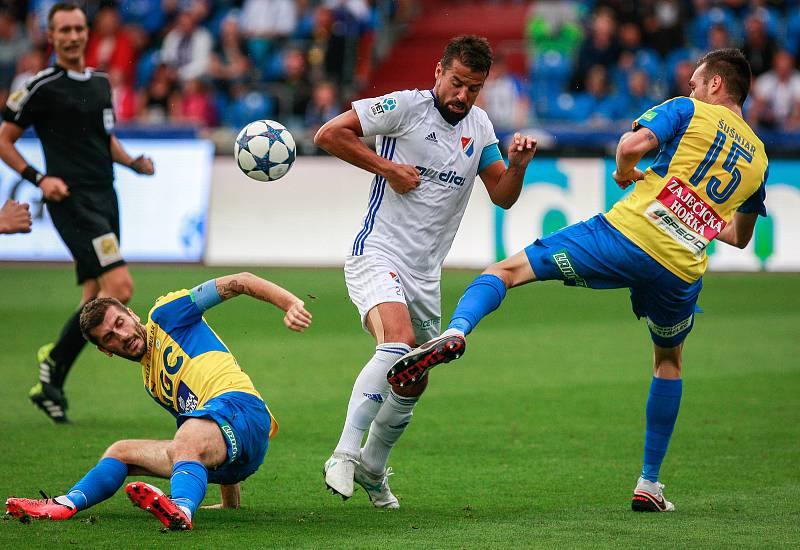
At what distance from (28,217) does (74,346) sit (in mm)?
2254

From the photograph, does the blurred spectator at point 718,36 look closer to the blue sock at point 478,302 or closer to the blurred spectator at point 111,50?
the blurred spectator at point 111,50

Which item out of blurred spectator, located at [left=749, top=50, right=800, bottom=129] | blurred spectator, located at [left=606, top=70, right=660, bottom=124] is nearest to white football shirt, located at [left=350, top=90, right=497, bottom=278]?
blurred spectator, located at [left=749, top=50, right=800, bottom=129]

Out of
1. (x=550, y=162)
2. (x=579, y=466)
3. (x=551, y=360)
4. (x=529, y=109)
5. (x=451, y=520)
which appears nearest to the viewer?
(x=451, y=520)

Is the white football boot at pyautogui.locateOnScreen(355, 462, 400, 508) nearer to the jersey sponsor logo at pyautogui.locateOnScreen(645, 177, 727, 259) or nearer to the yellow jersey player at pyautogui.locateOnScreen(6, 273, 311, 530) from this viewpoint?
the yellow jersey player at pyautogui.locateOnScreen(6, 273, 311, 530)

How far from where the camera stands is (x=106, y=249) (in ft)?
28.5

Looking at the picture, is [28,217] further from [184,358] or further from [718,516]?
[718,516]

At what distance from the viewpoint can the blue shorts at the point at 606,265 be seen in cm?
584

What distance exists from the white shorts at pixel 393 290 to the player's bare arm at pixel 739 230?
1568 millimetres

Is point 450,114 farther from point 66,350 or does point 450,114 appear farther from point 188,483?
point 66,350

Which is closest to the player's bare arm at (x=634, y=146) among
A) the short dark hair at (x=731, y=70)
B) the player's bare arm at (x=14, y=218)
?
the short dark hair at (x=731, y=70)

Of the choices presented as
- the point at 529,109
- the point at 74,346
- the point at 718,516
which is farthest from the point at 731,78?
the point at 529,109

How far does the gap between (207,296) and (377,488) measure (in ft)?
4.29

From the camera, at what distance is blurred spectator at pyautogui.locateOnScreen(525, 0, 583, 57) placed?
2002 cm

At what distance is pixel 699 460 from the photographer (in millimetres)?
7336
